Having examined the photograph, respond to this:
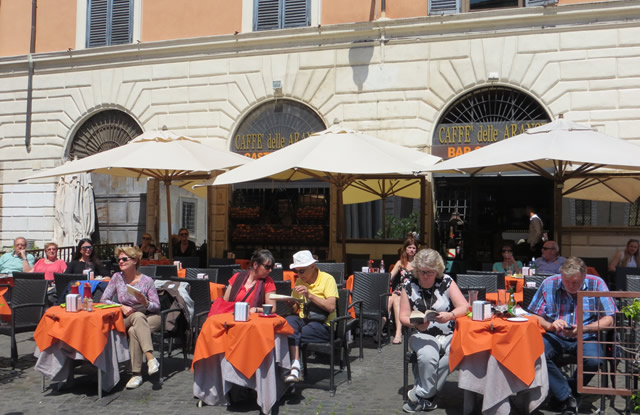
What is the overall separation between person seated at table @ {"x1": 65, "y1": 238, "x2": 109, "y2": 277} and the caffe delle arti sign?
701 cm

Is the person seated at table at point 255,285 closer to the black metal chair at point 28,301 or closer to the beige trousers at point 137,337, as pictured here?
the beige trousers at point 137,337

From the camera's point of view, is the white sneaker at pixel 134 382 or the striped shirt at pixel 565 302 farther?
the white sneaker at pixel 134 382

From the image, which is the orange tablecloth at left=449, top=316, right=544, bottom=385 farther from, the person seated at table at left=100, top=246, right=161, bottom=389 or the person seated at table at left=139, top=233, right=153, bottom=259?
the person seated at table at left=139, top=233, right=153, bottom=259

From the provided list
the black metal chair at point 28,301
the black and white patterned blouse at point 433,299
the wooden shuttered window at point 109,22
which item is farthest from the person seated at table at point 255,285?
the wooden shuttered window at point 109,22

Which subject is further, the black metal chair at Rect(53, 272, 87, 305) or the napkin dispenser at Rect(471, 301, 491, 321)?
the black metal chair at Rect(53, 272, 87, 305)

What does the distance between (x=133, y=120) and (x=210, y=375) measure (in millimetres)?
11237

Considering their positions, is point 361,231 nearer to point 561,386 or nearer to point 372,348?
point 372,348

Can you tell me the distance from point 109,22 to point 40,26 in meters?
1.97

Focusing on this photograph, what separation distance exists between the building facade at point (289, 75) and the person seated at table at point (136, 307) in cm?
613

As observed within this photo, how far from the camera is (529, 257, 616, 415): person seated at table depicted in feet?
18.3

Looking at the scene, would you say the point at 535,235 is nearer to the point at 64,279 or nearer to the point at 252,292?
the point at 252,292

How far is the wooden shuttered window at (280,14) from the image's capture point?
14.8 metres

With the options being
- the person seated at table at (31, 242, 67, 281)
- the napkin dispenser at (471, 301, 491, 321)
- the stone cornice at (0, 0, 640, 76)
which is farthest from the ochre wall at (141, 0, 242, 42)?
the napkin dispenser at (471, 301, 491, 321)

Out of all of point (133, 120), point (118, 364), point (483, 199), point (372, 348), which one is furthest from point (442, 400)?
point (133, 120)
